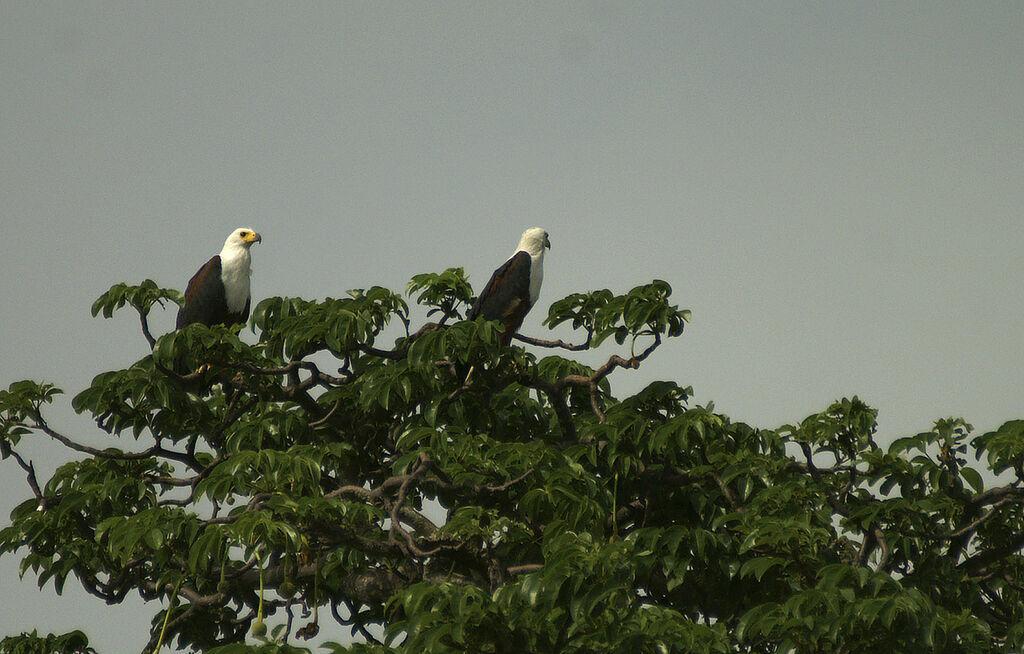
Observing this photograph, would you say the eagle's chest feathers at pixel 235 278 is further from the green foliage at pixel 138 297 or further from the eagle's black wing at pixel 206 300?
the green foliage at pixel 138 297

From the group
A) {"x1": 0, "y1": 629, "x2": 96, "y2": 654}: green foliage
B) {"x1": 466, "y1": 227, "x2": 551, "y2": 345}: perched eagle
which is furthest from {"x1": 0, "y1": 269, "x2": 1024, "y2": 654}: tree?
{"x1": 466, "y1": 227, "x2": 551, "y2": 345}: perched eagle

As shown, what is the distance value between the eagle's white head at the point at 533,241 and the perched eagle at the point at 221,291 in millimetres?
2048

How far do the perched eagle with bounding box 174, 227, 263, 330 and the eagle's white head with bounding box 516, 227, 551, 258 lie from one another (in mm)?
2048

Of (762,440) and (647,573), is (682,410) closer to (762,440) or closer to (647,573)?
(762,440)

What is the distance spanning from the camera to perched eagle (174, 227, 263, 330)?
813 cm

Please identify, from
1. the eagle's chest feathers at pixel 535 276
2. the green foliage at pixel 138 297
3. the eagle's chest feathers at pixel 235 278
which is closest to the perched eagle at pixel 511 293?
the eagle's chest feathers at pixel 535 276

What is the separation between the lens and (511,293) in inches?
312

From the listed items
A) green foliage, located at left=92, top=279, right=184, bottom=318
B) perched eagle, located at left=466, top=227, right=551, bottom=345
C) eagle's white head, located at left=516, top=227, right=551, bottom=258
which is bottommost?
green foliage, located at left=92, top=279, right=184, bottom=318

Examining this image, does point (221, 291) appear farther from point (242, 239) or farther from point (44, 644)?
point (44, 644)

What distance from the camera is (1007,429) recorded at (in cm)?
511

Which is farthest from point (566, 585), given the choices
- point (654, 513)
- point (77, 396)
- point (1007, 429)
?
point (77, 396)

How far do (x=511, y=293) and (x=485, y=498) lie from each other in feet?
9.27

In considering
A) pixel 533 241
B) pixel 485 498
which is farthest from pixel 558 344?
pixel 533 241

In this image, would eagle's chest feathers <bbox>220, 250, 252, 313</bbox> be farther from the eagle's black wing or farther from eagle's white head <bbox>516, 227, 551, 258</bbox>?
eagle's white head <bbox>516, 227, 551, 258</bbox>
